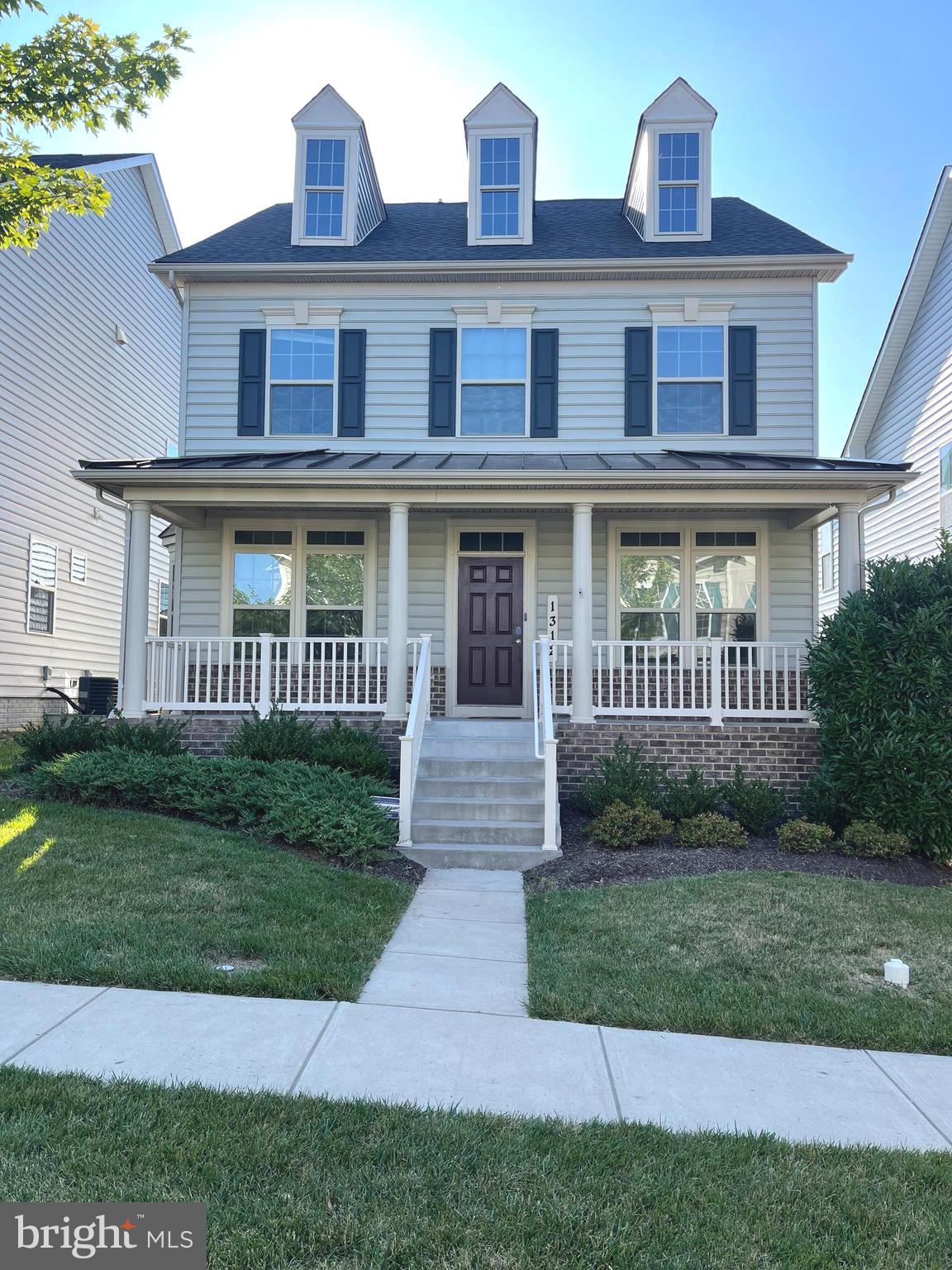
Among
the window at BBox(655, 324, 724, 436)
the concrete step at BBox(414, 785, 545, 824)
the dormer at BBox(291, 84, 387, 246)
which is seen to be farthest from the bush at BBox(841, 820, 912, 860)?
the dormer at BBox(291, 84, 387, 246)

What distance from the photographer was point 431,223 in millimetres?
13195

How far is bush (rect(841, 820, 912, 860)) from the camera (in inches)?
295

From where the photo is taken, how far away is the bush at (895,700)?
762cm

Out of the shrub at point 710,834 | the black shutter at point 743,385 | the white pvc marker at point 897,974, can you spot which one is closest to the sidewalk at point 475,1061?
the white pvc marker at point 897,974

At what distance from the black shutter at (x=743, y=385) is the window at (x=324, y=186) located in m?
5.87

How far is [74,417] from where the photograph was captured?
610 inches

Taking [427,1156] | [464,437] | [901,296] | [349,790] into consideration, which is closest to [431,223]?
[464,437]

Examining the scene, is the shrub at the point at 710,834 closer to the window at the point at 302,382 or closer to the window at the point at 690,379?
the window at the point at 690,379

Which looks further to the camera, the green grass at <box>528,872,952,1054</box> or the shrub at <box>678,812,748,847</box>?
the shrub at <box>678,812,748,847</box>

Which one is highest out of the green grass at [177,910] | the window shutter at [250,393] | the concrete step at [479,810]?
the window shutter at [250,393]

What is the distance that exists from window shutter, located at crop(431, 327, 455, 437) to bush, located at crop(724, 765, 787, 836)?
602cm

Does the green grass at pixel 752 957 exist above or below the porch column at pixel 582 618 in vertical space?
below

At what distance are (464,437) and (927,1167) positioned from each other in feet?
32.7

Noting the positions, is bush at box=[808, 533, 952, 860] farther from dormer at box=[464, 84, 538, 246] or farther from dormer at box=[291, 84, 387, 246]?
dormer at box=[291, 84, 387, 246]
